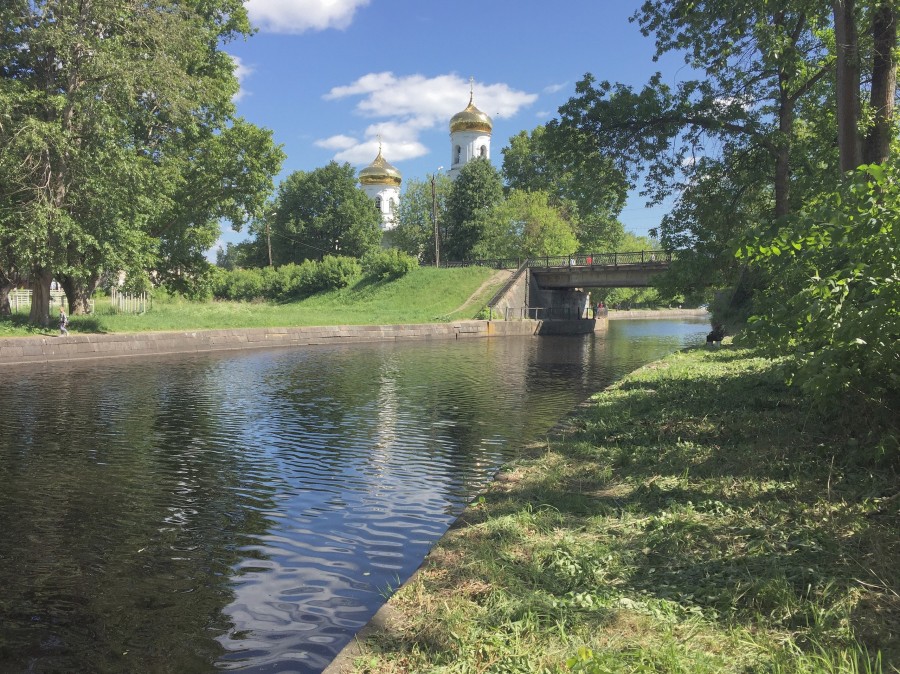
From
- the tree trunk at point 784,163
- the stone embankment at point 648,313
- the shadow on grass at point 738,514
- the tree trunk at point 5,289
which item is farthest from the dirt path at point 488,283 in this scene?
the shadow on grass at point 738,514

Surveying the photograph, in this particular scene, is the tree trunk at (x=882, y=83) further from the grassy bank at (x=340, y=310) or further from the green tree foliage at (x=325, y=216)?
the green tree foliage at (x=325, y=216)

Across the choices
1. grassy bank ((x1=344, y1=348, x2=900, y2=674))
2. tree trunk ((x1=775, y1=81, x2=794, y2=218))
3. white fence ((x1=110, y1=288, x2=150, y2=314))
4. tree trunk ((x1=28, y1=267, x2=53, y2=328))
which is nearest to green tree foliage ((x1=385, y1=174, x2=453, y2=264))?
white fence ((x1=110, y1=288, x2=150, y2=314))

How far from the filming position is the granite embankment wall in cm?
2094

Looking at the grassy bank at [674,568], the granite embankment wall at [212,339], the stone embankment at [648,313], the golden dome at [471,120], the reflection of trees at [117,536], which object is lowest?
the reflection of trees at [117,536]

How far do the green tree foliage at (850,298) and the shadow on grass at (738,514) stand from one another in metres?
0.73

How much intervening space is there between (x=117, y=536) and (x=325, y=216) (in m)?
63.7

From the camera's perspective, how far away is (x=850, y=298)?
16.9 ft

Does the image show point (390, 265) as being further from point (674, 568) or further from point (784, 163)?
point (674, 568)

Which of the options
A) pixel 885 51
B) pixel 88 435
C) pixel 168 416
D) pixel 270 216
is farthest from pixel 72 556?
pixel 270 216

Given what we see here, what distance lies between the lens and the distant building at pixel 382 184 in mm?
80625

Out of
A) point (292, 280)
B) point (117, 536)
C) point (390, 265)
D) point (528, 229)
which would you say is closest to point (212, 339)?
point (117, 536)

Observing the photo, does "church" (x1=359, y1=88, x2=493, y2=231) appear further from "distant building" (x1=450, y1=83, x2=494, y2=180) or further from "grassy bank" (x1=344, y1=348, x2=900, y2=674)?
"grassy bank" (x1=344, y1=348, x2=900, y2=674)

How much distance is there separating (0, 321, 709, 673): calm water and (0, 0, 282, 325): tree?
318 inches

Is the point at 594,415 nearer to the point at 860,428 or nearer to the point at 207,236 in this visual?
the point at 860,428
